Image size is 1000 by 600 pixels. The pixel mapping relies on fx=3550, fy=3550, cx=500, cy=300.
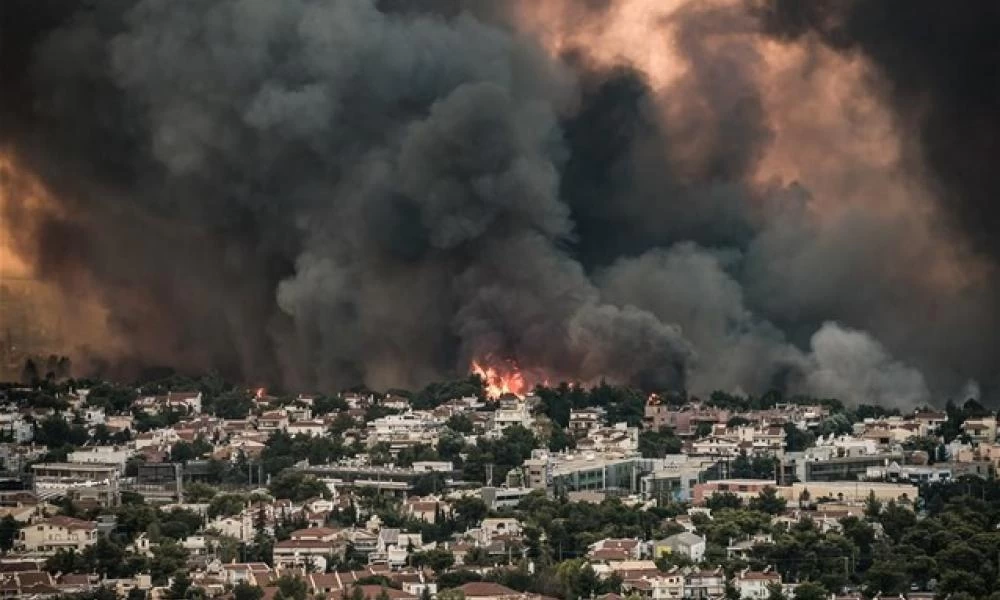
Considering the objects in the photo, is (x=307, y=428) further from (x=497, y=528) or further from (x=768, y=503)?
(x=497, y=528)

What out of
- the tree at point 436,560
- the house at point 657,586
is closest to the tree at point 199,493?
the tree at point 436,560

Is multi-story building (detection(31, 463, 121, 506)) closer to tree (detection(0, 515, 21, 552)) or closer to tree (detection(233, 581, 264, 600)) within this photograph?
tree (detection(0, 515, 21, 552))

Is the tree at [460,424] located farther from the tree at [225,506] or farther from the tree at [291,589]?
the tree at [291,589]

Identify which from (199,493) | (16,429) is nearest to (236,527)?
(199,493)

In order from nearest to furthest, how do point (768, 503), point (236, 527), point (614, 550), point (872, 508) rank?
point (614, 550)
point (236, 527)
point (872, 508)
point (768, 503)

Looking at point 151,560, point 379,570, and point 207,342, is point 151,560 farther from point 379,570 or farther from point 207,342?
point 207,342

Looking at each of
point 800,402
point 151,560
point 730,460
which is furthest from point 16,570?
point 800,402
